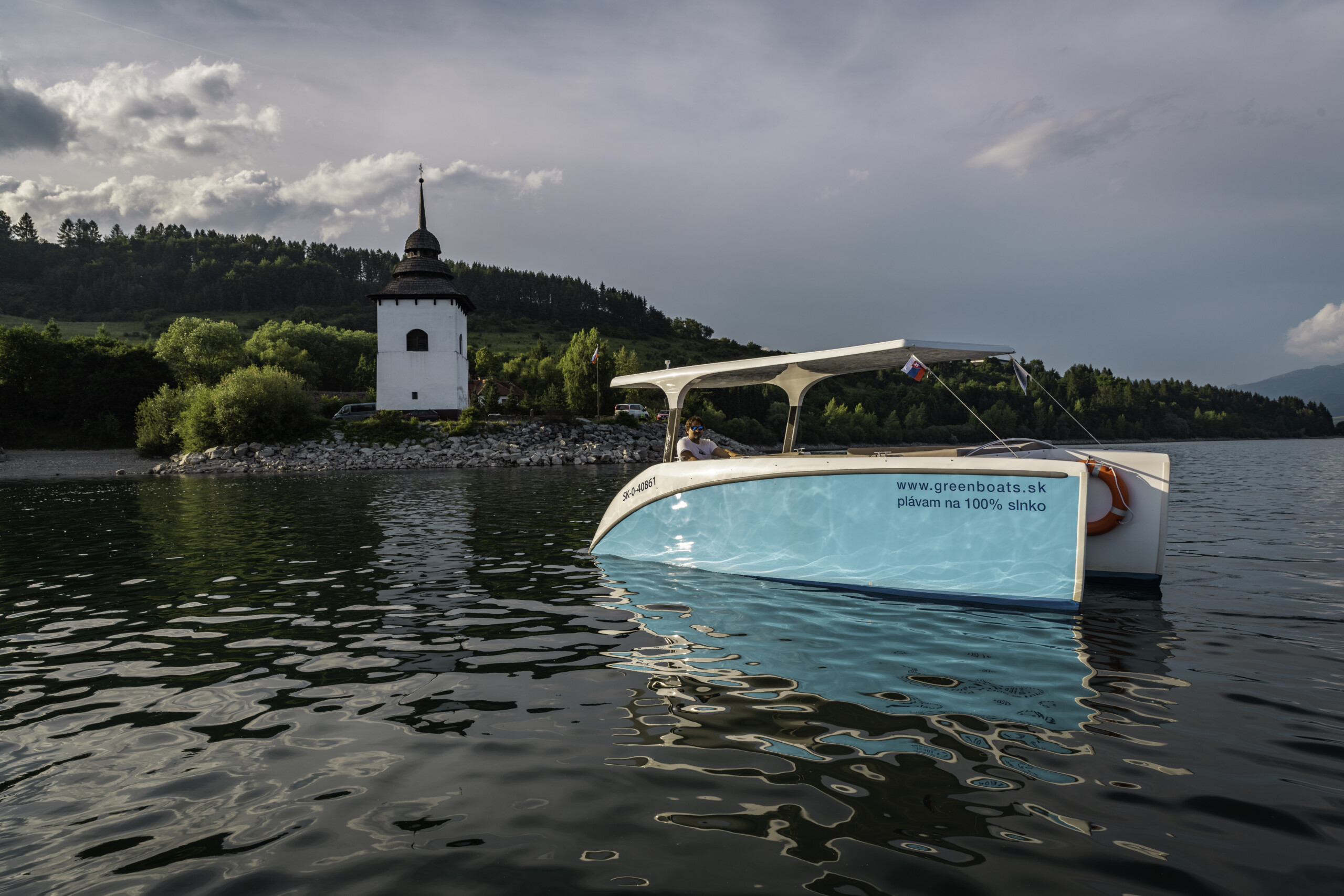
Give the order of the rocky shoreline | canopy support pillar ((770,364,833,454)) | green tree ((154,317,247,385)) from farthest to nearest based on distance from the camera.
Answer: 1. green tree ((154,317,247,385))
2. the rocky shoreline
3. canopy support pillar ((770,364,833,454))

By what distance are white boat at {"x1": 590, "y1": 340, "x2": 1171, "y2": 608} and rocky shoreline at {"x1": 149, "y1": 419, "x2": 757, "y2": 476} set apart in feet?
113

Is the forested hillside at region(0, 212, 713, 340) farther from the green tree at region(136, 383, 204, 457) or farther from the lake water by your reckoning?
the lake water

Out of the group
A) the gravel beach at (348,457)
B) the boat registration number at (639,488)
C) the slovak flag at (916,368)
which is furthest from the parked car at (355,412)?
the slovak flag at (916,368)

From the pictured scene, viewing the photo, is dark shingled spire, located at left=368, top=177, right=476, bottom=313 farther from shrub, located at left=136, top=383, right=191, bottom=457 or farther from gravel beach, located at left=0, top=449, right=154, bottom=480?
gravel beach, located at left=0, top=449, right=154, bottom=480

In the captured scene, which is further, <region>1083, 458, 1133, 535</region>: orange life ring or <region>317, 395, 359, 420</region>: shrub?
<region>317, 395, 359, 420</region>: shrub

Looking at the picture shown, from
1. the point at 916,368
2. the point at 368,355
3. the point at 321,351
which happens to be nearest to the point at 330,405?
the point at 321,351

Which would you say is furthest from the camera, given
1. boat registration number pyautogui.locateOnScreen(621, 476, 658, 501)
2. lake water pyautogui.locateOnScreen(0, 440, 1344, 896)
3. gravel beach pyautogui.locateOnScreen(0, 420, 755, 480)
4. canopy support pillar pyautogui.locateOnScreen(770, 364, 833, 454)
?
gravel beach pyautogui.locateOnScreen(0, 420, 755, 480)

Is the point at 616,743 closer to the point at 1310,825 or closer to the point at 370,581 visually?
the point at 1310,825

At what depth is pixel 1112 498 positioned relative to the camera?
29.1 ft

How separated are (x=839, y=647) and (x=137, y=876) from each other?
5.27 meters

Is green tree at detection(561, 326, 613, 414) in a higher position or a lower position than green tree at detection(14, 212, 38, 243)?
lower

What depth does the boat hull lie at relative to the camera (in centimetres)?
758

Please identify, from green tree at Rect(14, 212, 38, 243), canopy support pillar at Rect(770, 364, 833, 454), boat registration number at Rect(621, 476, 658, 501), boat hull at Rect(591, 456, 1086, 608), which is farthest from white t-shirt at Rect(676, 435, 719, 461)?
green tree at Rect(14, 212, 38, 243)

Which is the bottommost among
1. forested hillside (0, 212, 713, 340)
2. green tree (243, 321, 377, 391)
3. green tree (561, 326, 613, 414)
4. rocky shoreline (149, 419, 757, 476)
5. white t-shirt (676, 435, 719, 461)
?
rocky shoreline (149, 419, 757, 476)
